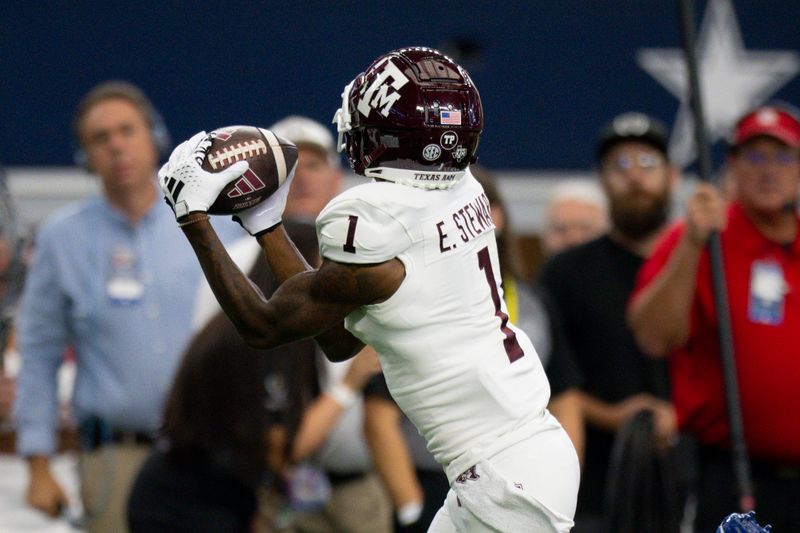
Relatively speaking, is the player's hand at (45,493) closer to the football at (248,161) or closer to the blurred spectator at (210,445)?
the blurred spectator at (210,445)

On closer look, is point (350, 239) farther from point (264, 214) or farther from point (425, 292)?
point (264, 214)

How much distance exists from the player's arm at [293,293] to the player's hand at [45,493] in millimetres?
2449

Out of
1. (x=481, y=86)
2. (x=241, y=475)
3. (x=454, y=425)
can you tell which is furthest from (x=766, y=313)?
(x=481, y=86)

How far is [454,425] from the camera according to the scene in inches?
121

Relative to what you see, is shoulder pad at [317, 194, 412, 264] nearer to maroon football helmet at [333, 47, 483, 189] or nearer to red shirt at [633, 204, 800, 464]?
maroon football helmet at [333, 47, 483, 189]

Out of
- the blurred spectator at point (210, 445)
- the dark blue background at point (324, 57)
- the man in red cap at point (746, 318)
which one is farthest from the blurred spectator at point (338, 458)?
the dark blue background at point (324, 57)

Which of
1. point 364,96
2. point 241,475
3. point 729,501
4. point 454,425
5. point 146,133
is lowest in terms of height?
point 729,501

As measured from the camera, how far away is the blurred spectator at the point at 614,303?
5.58 metres

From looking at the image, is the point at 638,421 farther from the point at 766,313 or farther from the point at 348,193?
the point at 348,193

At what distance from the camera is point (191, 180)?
2994 millimetres

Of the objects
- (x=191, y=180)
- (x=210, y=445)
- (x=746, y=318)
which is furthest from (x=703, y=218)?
(x=191, y=180)

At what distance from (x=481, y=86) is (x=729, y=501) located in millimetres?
4292

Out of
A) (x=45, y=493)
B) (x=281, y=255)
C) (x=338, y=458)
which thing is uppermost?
(x=281, y=255)

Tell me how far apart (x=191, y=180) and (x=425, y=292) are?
0.54 m
